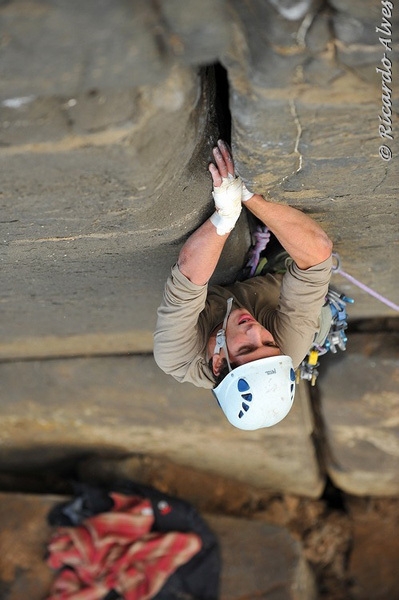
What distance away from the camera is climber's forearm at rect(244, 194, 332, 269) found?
5.91 feet

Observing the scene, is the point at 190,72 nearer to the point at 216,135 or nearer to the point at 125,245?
the point at 216,135

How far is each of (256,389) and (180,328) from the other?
12.4 inches

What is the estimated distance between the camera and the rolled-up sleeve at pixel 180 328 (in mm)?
1883

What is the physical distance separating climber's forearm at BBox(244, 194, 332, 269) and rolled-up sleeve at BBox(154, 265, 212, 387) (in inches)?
11.4

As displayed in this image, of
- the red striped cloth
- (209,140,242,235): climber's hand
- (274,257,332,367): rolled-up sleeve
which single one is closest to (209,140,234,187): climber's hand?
(209,140,242,235): climber's hand

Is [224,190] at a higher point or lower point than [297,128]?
lower

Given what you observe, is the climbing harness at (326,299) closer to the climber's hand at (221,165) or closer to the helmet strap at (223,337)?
the helmet strap at (223,337)

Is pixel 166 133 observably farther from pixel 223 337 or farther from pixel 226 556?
pixel 226 556

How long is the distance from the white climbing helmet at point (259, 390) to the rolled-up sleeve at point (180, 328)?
16 cm

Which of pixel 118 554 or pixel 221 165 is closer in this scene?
pixel 221 165

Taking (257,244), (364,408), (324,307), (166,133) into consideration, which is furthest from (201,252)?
(364,408)

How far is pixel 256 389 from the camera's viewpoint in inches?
76.5

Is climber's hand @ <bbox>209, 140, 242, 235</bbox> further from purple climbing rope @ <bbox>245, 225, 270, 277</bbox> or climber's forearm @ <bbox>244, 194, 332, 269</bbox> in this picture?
purple climbing rope @ <bbox>245, 225, 270, 277</bbox>

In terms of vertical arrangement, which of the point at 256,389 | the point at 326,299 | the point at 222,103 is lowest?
the point at 326,299
